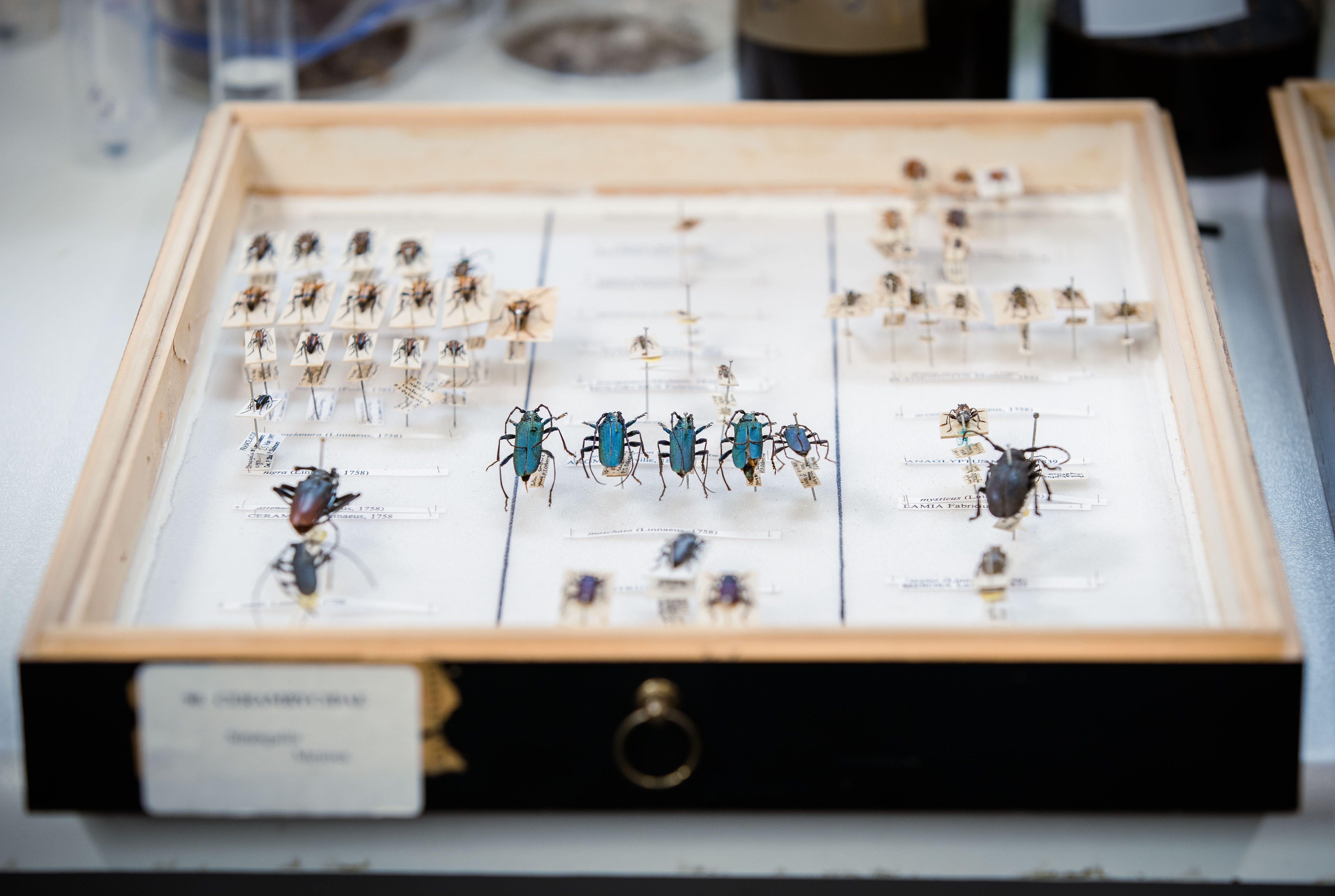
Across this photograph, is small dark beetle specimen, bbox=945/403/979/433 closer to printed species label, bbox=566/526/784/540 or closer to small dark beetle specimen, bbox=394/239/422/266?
printed species label, bbox=566/526/784/540

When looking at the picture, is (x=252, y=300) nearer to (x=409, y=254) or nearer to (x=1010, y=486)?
(x=409, y=254)

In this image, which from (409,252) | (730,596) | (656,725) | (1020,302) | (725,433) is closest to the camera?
(656,725)

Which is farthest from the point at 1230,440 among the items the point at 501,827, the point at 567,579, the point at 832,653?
the point at 501,827

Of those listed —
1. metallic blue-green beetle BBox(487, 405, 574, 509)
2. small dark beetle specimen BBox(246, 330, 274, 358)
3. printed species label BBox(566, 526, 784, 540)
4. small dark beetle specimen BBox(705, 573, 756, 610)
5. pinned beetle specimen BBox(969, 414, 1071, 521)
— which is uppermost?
small dark beetle specimen BBox(246, 330, 274, 358)

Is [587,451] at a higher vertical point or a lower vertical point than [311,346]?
lower

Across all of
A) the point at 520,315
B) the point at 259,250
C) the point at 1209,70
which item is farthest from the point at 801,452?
the point at 1209,70

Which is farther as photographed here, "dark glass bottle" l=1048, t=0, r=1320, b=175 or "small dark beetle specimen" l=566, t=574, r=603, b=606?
"dark glass bottle" l=1048, t=0, r=1320, b=175

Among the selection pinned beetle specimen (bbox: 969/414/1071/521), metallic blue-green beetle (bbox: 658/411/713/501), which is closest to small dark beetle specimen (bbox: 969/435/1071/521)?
pinned beetle specimen (bbox: 969/414/1071/521)
